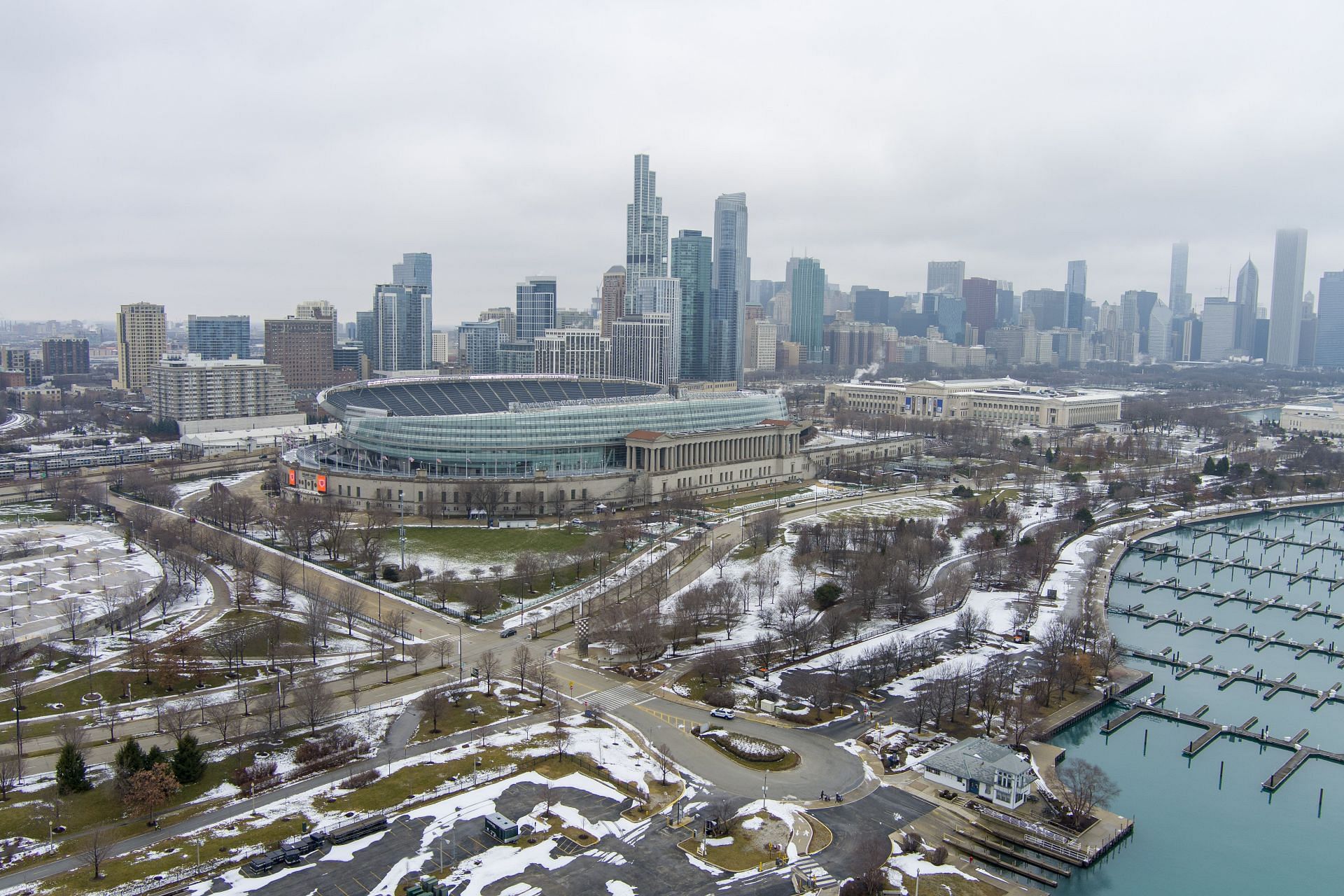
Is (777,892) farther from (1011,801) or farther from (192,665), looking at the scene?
(192,665)

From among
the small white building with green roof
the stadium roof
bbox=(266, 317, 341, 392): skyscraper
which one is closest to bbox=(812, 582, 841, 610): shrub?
the small white building with green roof

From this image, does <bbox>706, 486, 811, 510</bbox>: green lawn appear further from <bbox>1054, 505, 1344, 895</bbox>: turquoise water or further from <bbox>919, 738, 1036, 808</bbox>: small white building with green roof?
<bbox>919, 738, 1036, 808</bbox>: small white building with green roof

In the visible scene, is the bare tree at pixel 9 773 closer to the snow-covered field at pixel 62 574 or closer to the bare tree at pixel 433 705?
the bare tree at pixel 433 705

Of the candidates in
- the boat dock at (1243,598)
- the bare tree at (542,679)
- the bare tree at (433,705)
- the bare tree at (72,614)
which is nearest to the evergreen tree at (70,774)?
the bare tree at (433,705)

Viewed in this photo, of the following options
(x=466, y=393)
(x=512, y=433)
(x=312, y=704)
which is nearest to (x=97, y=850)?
(x=312, y=704)

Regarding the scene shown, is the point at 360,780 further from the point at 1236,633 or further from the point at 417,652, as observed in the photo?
the point at 1236,633

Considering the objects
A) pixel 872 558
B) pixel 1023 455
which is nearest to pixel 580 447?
pixel 872 558

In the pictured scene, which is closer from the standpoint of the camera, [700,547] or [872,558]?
[872,558]
